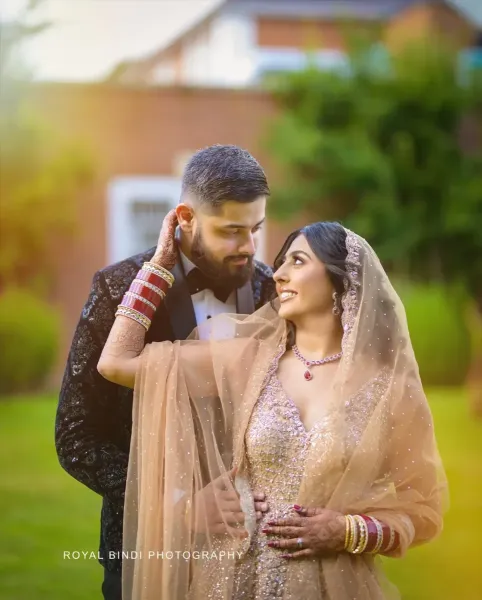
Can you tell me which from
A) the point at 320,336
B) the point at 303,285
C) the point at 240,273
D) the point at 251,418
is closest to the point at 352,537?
the point at 251,418

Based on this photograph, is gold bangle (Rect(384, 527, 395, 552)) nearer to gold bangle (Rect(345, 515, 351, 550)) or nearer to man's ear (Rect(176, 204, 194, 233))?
gold bangle (Rect(345, 515, 351, 550))

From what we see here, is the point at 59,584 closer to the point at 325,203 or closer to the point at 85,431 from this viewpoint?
the point at 85,431

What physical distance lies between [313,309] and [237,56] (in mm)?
14318

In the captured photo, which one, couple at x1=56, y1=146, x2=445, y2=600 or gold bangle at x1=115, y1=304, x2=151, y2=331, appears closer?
couple at x1=56, y1=146, x2=445, y2=600

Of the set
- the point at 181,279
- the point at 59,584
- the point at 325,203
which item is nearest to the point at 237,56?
the point at 325,203

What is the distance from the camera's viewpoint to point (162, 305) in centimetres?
256

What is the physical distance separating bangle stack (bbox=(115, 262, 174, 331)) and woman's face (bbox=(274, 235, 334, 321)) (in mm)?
303

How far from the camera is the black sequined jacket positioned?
246 centimetres

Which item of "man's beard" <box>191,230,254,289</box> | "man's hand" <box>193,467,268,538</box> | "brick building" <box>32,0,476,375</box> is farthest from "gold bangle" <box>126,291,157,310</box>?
"brick building" <box>32,0,476,375</box>

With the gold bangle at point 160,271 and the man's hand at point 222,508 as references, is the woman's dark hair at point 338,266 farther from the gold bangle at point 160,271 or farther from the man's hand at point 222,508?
the man's hand at point 222,508

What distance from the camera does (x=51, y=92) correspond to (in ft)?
41.4

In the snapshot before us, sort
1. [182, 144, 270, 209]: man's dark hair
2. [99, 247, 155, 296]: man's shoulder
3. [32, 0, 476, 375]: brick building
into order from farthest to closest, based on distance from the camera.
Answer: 1. [32, 0, 476, 375]: brick building
2. [99, 247, 155, 296]: man's shoulder
3. [182, 144, 270, 209]: man's dark hair

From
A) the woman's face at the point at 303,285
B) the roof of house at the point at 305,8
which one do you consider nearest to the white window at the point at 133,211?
the roof of house at the point at 305,8

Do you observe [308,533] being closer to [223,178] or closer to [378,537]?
[378,537]
